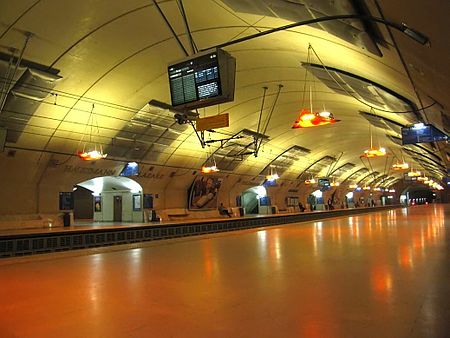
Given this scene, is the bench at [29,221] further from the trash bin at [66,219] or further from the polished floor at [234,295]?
the polished floor at [234,295]

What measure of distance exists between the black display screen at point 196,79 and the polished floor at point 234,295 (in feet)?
9.58

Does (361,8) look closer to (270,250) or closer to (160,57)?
(270,250)

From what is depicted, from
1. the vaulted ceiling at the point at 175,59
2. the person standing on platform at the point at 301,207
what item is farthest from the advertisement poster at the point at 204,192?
the person standing on platform at the point at 301,207

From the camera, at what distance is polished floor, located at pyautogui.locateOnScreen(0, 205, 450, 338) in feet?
10.8

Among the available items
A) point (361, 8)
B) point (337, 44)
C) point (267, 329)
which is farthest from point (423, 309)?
point (337, 44)

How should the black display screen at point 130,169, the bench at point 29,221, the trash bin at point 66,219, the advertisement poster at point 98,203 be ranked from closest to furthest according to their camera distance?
the bench at point 29,221 < the trash bin at point 66,219 < the black display screen at point 130,169 < the advertisement poster at point 98,203

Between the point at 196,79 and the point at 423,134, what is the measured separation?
38.4ft

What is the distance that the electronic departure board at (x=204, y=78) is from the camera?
6.41 metres

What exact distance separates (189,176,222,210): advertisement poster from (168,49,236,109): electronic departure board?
64.0ft

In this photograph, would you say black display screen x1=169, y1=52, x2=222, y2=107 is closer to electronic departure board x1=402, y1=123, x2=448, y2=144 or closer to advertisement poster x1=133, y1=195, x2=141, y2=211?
electronic departure board x1=402, y1=123, x2=448, y2=144

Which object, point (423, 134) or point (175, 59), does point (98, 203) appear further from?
point (423, 134)

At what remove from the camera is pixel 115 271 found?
6.23 m

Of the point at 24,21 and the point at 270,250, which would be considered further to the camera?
the point at 24,21

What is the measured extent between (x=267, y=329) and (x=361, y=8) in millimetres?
4868
